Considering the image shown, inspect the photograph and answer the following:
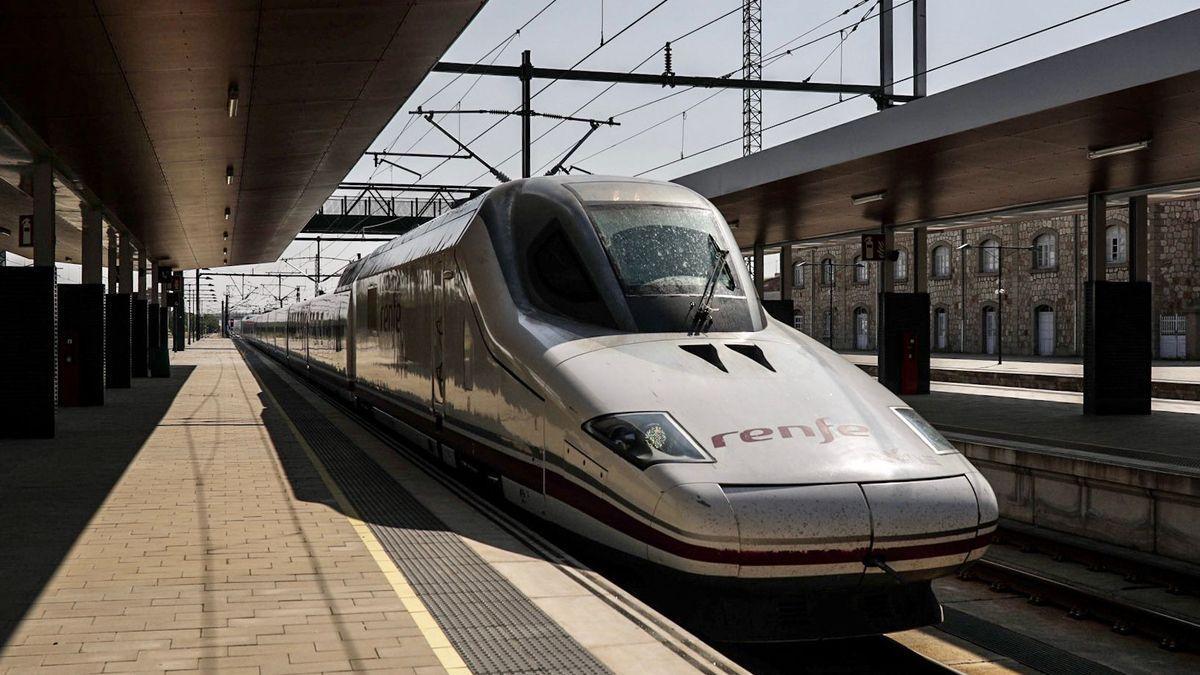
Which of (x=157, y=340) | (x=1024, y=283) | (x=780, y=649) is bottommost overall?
(x=780, y=649)

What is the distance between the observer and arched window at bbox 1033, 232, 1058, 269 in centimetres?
4831

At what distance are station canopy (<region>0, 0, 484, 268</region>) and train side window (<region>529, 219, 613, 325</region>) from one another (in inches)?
115

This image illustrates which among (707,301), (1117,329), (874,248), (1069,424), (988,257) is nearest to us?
(707,301)

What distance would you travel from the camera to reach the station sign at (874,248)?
23.1 m

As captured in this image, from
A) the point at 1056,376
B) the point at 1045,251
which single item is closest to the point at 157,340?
the point at 1056,376

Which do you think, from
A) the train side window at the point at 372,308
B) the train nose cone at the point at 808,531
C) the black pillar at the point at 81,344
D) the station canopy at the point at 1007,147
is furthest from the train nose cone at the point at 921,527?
the black pillar at the point at 81,344

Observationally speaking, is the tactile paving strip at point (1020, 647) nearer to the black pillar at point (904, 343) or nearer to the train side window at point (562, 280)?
the train side window at point (562, 280)

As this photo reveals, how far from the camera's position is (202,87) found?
12.7 m

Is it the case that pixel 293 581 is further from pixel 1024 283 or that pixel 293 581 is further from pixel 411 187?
pixel 1024 283

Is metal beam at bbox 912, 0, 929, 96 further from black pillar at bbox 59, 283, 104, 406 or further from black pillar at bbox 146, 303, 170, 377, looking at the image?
black pillar at bbox 146, 303, 170, 377

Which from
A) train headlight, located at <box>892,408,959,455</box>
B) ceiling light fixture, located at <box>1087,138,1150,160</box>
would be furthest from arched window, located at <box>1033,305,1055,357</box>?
train headlight, located at <box>892,408,959,455</box>

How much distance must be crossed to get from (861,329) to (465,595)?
192ft

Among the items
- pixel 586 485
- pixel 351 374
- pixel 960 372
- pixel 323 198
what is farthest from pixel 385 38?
pixel 960 372

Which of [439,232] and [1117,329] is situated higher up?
[439,232]
